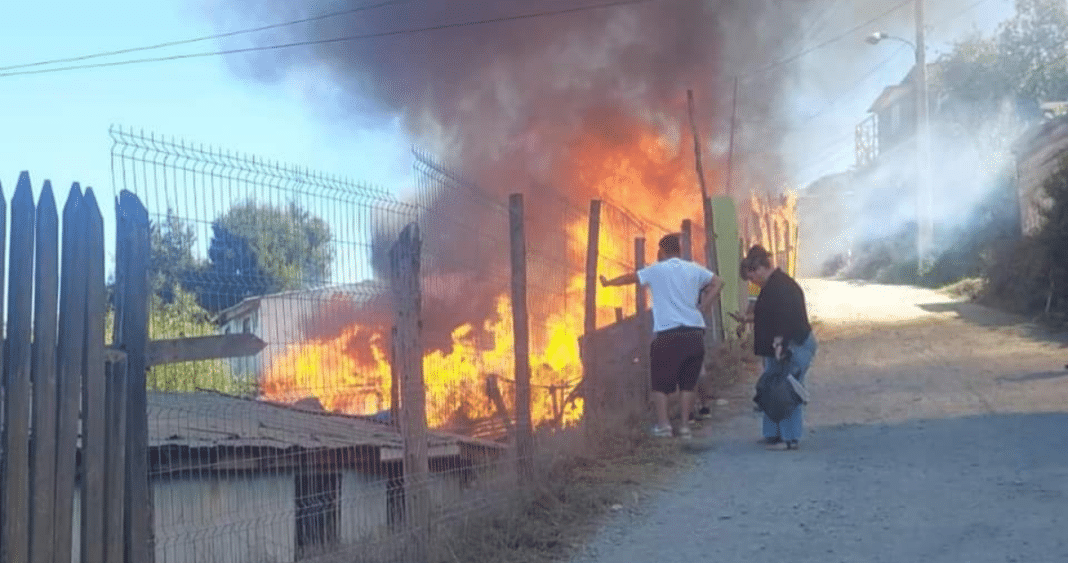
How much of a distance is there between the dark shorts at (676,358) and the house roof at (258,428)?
119 inches

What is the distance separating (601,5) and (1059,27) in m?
26.5

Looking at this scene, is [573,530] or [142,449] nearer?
[142,449]

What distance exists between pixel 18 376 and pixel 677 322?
19.7 ft

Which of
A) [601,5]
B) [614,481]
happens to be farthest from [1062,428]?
[601,5]

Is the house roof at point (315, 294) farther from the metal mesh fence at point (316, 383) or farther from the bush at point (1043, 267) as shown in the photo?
the bush at point (1043, 267)

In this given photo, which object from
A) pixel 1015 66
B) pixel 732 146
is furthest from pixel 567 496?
pixel 1015 66

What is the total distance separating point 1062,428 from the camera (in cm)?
924

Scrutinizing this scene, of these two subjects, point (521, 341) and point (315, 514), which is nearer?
point (315, 514)

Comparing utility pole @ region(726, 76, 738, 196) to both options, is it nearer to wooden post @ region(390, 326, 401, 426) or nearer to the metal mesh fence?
the metal mesh fence

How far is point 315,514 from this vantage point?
528 cm

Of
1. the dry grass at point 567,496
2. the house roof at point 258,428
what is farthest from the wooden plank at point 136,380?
the dry grass at point 567,496

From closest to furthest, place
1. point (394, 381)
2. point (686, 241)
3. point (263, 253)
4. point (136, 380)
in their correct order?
point (136, 380) → point (263, 253) → point (394, 381) → point (686, 241)

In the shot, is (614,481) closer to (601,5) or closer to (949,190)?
(601,5)

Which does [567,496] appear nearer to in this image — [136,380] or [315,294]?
[315,294]
